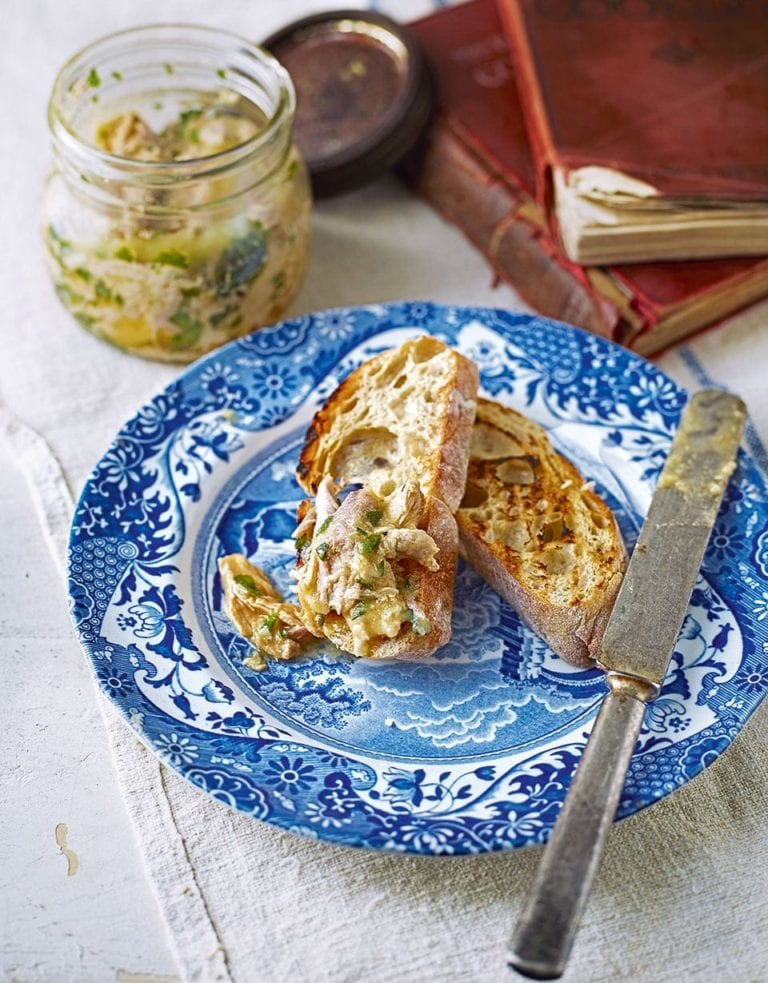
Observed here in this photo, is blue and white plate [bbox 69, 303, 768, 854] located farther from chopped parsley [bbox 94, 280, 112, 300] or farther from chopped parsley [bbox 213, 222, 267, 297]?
chopped parsley [bbox 94, 280, 112, 300]

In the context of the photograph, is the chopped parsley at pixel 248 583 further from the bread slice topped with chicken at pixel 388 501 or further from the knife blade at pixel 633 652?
the knife blade at pixel 633 652

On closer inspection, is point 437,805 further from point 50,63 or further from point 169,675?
point 50,63

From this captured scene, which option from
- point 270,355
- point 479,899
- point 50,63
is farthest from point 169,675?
point 50,63

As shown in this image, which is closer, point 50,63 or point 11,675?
point 11,675

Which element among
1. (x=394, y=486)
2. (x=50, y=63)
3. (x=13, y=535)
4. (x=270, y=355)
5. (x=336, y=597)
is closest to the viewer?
(x=336, y=597)

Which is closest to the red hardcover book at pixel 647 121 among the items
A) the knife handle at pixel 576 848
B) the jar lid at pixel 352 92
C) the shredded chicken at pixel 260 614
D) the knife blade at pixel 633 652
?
the jar lid at pixel 352 92

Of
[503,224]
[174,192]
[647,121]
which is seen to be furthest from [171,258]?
[647,121]

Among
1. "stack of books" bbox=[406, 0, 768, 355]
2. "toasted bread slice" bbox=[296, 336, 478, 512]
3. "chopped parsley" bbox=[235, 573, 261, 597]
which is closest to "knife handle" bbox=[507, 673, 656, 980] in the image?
"toasted bread slice" bbox=[296, 336, 478, 512]

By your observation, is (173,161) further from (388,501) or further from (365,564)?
(365,564)
